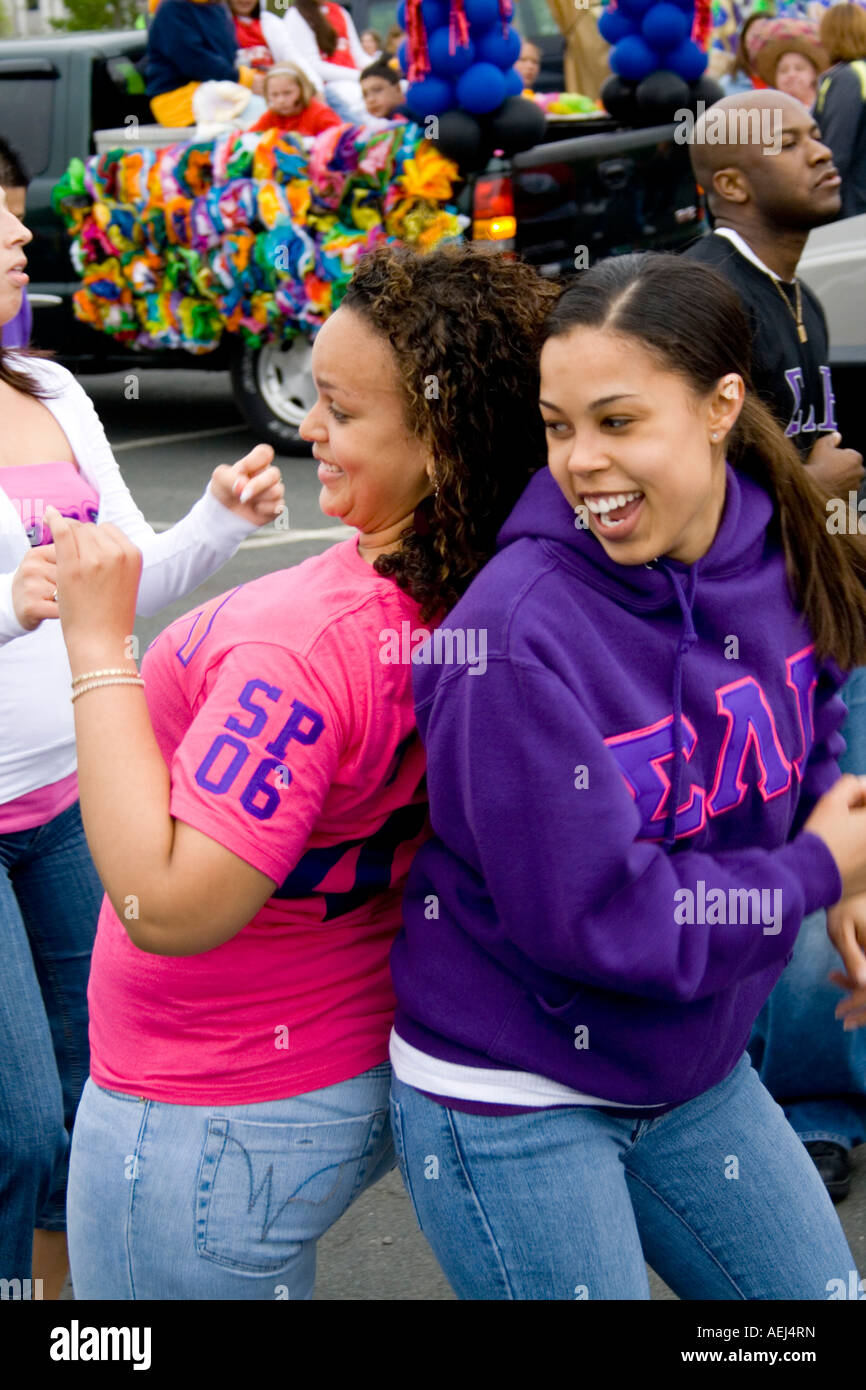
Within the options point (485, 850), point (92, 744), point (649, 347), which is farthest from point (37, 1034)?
point (649, 347)

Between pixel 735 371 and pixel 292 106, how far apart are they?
7408mm

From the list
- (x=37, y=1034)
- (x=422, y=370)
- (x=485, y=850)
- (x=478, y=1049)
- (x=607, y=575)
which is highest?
(x=422, y=370)

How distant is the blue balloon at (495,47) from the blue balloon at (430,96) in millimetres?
226

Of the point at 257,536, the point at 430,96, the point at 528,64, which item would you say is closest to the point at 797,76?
the point at 528,64

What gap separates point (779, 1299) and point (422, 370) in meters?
1.13

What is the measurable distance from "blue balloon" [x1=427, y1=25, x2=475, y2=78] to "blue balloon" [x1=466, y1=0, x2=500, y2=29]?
0.09 metres

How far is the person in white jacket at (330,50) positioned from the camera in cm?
950

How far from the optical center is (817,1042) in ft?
10.6

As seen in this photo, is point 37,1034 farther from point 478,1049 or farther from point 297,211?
point 297,211

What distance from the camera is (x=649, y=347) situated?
5.83 ft

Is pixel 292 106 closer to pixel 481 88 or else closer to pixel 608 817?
pixel 481 88

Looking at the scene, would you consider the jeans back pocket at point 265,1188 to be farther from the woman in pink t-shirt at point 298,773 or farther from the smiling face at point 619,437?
the smiling face at point 619,437

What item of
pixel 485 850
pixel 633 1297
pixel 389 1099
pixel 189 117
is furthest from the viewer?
pixel 189 117

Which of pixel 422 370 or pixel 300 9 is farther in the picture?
pixel 300 9
